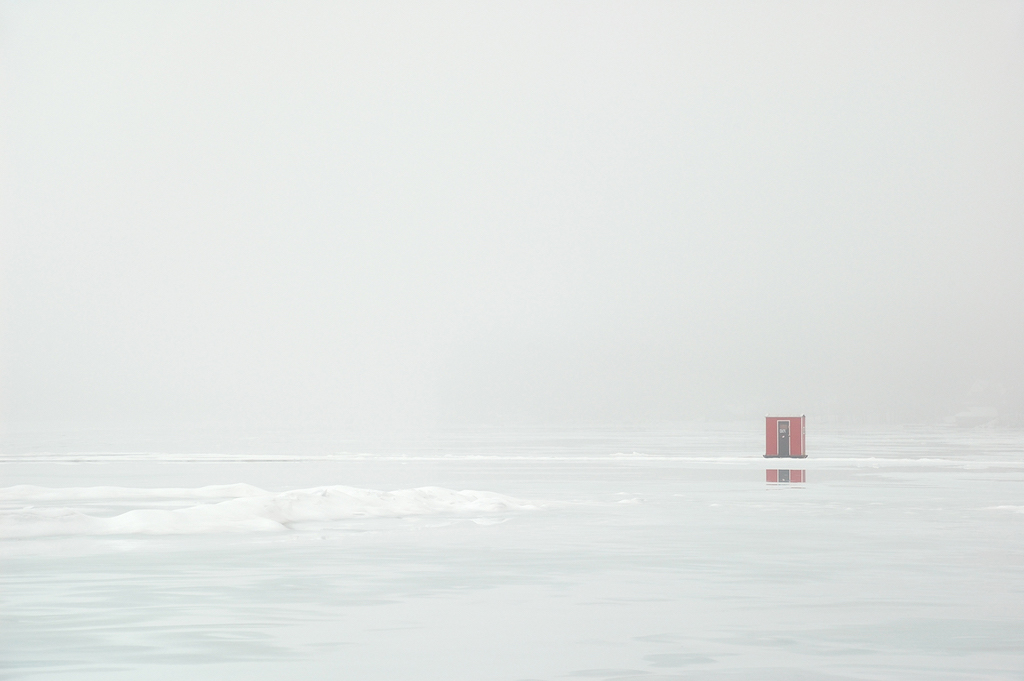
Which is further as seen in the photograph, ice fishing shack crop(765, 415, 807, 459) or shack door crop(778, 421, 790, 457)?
shack door crop(778, 421, 790, 457)

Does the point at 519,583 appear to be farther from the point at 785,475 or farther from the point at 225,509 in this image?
the point at 785,475

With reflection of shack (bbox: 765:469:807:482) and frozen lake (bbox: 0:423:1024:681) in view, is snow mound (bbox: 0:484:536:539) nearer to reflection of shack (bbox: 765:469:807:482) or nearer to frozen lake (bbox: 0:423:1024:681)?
frozen lake (bbox: 0:423:1024:681)

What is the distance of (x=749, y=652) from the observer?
663 centimetres

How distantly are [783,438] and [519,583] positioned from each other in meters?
22.1

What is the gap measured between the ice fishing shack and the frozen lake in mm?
9902

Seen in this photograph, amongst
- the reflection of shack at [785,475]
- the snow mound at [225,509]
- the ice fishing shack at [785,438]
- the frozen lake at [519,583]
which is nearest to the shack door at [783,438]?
the ice fishing shack at [785,438]

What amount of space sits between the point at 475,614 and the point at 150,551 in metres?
4.87

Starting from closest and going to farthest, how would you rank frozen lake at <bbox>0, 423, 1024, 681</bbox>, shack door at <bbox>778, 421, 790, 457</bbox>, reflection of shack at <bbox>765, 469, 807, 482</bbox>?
frozen lake at <bbox>0, 423, 1024, 681</bbox> → reflection of shack at <bbox>765, 469, 807, 482</bbox> → shack door at <bbox>778, 421, 790, 457</bbox>

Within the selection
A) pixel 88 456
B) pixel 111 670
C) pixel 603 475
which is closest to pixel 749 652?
pixel 111 670

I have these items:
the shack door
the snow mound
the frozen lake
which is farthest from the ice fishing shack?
the snow mound

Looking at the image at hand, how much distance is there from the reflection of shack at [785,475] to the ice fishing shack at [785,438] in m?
5.13

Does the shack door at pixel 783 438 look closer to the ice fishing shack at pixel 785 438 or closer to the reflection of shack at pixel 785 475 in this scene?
the ice fishing shack at pixel 785 438

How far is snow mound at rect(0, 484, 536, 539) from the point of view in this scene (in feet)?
42.6

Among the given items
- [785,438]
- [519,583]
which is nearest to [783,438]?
[785,438]
